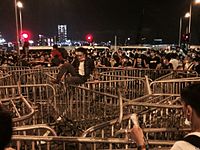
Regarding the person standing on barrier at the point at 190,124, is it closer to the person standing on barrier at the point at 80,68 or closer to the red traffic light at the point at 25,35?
the person standing on barrier at the point at 80,68

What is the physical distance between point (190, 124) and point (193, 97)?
228 millimetres

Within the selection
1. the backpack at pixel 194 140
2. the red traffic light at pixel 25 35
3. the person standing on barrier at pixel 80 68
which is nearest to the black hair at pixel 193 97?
the backpack at pixel 194 140

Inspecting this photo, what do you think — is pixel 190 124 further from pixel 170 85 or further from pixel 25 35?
pixel 25 35

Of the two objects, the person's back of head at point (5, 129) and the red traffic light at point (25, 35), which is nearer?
the person's back of head at point (5, 129)

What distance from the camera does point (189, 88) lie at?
290 cm

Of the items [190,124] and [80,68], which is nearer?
[190,124]

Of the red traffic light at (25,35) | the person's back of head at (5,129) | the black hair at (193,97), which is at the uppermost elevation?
the red traffic light at (25,35)

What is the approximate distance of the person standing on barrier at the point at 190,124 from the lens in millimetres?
2488

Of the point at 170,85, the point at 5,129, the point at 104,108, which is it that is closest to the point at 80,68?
the point at 170,85

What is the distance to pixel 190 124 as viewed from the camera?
278 cm

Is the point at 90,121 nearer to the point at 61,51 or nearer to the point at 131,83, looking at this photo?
the point at 131,83

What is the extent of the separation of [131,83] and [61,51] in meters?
6.64

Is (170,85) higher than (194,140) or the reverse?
the reverse

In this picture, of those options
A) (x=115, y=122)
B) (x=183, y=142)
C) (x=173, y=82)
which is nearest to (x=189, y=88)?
(x=183, y=142)
